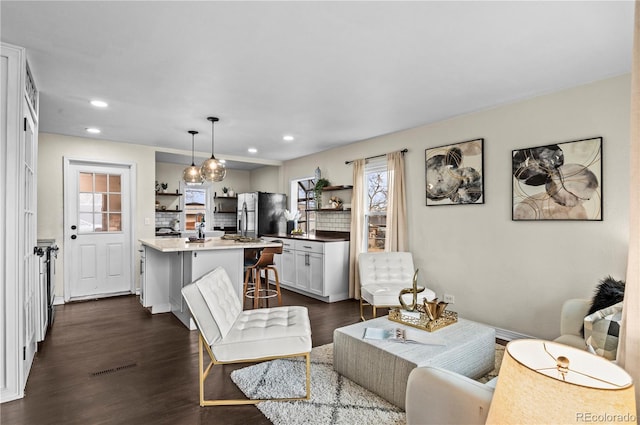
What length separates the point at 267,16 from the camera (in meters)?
2.08

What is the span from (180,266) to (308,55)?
2859 mm

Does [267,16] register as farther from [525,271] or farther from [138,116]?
[525,271]

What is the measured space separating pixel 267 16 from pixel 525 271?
3.21m

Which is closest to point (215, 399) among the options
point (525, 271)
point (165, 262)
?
point (165, 262)

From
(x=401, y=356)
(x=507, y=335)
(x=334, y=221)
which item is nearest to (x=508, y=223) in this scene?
(x=507, y=335)

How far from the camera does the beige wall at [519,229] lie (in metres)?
2.94

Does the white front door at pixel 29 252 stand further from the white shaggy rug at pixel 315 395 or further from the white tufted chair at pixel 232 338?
the white shaggy rug at pixel 315 395

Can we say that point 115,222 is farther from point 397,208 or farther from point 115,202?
point 397,208

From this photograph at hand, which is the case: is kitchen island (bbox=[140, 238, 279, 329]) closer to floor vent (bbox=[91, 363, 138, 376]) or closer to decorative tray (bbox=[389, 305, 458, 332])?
floor vent (bbox=[91, 363, 138, 376])

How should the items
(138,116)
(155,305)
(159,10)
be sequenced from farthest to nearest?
(155,305) < (138,116) < (159,10)

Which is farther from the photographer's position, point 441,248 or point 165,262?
point 165,262

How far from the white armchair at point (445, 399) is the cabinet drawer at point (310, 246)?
3.82 meters

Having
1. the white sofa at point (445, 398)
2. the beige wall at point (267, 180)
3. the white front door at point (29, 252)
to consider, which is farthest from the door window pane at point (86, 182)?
the white sofa at point (445, 398)

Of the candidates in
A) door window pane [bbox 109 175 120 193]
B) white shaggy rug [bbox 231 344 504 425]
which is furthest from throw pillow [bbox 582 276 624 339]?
door window pane [bbox 109 175 120 193]
